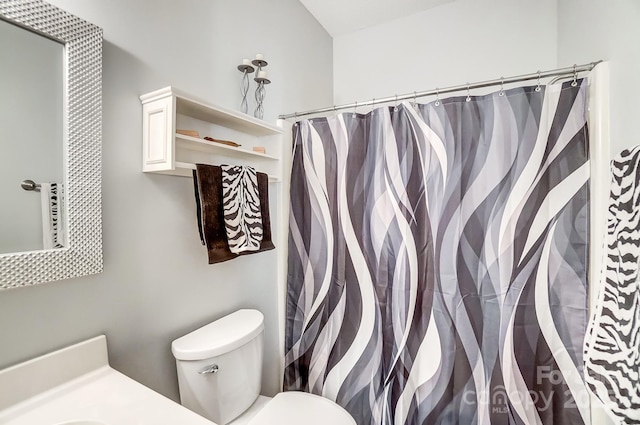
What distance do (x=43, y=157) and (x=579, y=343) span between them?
1924 millimetres

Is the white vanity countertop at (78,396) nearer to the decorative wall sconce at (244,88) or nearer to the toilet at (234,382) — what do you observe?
the toilet at (234,382)

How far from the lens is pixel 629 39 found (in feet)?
2.79

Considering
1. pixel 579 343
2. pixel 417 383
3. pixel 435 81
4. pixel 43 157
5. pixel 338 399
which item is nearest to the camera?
pixel 43 157

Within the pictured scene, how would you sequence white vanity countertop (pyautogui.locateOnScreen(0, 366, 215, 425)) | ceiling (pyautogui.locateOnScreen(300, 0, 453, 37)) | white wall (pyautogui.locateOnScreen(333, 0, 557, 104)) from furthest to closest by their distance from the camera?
ceiling (pyautogui.locateOnScreen(300, 0, 453, 37)), white wall (pyautogui.locateOnScreen(333, 0, 557, 104)), white vanity countertop (pyautogui.locateOnScreen(0, 366, 215, 425))

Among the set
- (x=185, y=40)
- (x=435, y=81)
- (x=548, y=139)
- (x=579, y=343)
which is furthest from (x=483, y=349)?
(x=185, y=40)

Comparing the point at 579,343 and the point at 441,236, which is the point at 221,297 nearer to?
the point at 441,236

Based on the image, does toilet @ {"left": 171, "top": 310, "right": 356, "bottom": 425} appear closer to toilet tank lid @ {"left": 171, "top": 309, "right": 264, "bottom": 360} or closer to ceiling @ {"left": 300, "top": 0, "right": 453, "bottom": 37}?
toilet tank lid @ {"left": 171, "top": 309, "right": 264, "bottom": 360}

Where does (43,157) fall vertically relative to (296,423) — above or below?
above

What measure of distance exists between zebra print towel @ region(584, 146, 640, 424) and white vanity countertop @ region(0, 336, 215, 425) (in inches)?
33.7

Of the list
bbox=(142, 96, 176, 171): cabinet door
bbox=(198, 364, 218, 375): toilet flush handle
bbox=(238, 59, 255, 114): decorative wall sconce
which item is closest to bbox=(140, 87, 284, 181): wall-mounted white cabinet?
bbox=(142, 96, 176, 171): cabinet door

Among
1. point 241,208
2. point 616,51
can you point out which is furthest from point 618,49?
point 241,208

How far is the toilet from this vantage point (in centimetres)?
101

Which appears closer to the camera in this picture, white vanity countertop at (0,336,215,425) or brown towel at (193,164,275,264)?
white vanity countertop at (0,336,215,425)

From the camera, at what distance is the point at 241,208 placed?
1.13 meters
